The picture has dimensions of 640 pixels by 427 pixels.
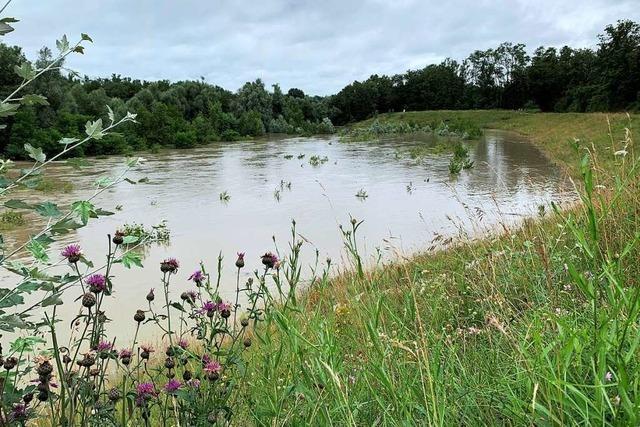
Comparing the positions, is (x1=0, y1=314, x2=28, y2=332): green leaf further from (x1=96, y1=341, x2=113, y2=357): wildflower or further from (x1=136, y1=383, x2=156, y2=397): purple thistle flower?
(x1=136, y1=383, x2=156, y2=397): purple thistle flower

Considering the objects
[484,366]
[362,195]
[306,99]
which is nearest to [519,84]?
[306,99]

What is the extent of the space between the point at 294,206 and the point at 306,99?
59440 millimetres

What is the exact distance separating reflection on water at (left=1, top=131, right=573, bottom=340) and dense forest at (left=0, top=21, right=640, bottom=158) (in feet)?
17.8

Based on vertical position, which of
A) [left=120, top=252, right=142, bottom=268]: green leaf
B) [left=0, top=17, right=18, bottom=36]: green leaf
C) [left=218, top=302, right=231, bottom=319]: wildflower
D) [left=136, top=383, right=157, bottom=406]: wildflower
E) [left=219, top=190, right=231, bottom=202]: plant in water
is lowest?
[left=219, top=190, right=231, bottom=202]: plant in water

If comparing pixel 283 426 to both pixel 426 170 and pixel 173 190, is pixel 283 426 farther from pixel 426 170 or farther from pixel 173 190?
pixel 426 170

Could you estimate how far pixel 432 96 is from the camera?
76.4m

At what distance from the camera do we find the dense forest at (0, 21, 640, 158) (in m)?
30.5

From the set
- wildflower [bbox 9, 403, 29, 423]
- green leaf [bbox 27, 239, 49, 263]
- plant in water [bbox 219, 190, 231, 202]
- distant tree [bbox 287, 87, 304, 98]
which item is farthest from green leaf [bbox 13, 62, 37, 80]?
distant tree [bbox 287, 87, 304, 98]

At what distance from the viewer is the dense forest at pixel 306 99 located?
30.5 m

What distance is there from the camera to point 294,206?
471 inches

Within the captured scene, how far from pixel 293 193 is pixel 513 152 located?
14.2 m

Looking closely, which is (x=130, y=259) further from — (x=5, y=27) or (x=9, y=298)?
(x=5, y=27)

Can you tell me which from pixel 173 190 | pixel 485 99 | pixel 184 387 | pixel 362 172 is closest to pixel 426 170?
pixel 362 172

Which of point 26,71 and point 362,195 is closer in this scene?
point 26,71
